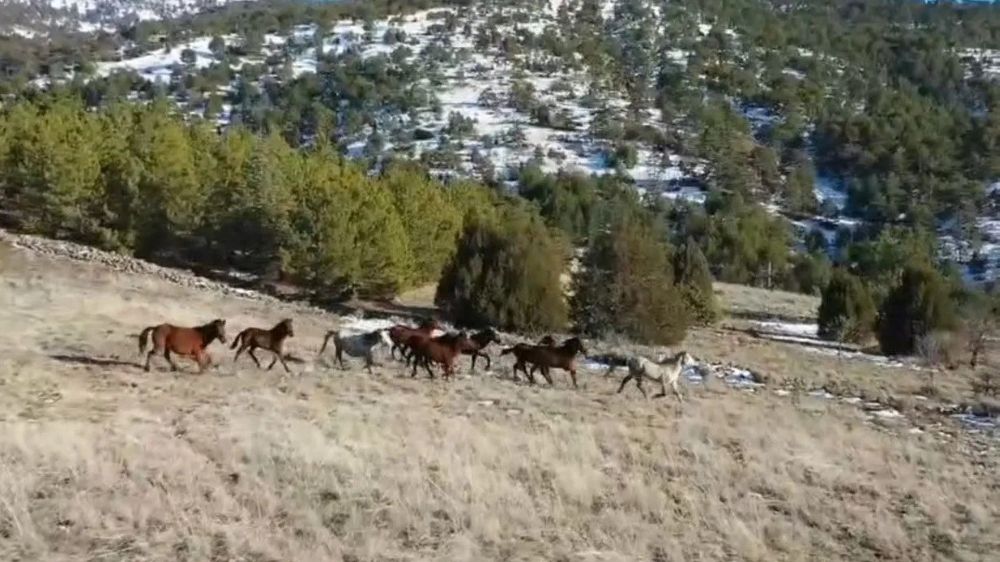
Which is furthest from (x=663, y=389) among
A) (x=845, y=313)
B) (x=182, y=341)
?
(x=845, y=313)

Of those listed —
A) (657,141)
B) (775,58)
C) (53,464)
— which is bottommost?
(53,464)

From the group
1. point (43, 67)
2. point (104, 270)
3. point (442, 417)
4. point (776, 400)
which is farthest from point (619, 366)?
point (43, 67)

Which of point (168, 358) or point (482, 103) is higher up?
point (482, 103)

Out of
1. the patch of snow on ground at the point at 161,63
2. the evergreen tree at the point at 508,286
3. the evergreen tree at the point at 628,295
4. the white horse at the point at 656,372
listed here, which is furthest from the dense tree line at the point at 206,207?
the patch of snow on ground at the point at 161,63

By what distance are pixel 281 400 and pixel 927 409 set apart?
48.2 ft

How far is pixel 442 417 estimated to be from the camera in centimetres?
1448

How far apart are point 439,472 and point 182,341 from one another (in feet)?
27.1

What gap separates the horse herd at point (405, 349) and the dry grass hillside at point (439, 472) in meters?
0.45

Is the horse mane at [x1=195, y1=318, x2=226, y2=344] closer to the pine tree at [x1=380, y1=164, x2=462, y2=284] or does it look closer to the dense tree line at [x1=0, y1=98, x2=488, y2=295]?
the dense tree line at [x1=0, y1=98, x2=488, y2=295]

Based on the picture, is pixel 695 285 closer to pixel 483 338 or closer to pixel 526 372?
pixel 483 338

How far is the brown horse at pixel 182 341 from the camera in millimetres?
17000

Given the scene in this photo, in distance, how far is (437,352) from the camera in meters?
18.9

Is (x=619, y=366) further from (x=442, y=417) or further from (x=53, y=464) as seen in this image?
(x=53, y=464)

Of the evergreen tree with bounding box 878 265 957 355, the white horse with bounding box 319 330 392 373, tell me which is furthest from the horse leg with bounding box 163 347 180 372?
the evergreen tree with bounding box 878 265 957 355
